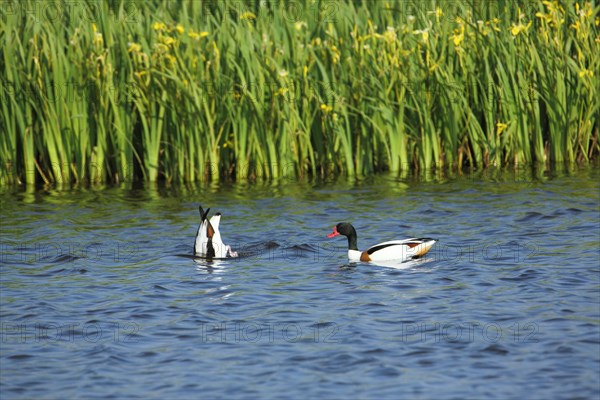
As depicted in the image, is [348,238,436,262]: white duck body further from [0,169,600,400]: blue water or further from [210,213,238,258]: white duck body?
[210,213,238,258]: white duck body

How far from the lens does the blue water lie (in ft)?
24.1

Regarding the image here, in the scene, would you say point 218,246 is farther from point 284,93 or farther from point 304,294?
point 284,93

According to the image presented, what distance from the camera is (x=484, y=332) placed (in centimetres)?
818

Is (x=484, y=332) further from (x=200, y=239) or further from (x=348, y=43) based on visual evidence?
(x=348, y=43)

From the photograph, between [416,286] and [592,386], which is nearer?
[592,386]

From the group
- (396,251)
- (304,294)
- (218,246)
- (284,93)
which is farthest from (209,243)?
(284,93)

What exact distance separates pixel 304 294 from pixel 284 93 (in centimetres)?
516

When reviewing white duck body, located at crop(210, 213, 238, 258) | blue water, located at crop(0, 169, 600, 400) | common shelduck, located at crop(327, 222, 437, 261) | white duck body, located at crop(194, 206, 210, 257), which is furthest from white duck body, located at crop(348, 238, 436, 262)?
white duck body, located at crop(194, 206, 210, 257)

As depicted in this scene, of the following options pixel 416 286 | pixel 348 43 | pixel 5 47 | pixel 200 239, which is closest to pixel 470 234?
pixel 416 286

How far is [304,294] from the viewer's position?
9.62 m

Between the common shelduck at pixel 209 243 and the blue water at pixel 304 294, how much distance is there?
0.51ft

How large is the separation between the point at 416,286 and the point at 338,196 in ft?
13.7

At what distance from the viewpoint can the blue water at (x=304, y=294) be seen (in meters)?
7.36

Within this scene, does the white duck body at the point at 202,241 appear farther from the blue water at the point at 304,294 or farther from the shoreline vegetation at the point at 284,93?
the shoreline vegetation at the point at 284,93
